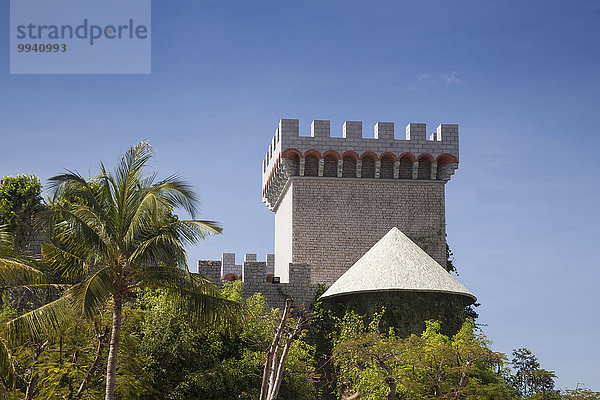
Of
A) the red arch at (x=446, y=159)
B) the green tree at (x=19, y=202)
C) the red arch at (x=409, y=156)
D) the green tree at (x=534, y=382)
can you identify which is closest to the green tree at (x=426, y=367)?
the green tree at (x=534, y=382)

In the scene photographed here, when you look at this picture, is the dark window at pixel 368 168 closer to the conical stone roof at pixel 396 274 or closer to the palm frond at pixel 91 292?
the conical stone roof at pixel 396 274

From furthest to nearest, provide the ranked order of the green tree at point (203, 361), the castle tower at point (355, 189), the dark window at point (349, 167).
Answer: the dark window at point (349, 167), the castle tower at point (355, 189), the green tree at point (203, 361)

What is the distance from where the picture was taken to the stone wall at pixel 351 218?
92.1 feet

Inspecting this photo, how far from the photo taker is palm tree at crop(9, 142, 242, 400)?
55.9ft

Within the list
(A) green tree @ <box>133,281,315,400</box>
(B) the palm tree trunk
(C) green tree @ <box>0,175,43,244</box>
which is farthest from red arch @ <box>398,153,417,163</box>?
(B) the palm tree trunk

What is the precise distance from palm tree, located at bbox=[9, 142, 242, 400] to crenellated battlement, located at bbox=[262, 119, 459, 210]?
437 inches

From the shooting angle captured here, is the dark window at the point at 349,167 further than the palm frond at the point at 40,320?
Yes

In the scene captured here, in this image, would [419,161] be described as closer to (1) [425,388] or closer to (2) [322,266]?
(2) [322,266]

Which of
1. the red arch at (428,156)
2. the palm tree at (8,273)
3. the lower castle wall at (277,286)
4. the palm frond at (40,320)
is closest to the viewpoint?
the palm tree at (8,273)

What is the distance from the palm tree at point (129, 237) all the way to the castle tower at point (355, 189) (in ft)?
33.7

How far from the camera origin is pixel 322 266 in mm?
27922

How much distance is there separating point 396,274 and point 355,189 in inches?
250

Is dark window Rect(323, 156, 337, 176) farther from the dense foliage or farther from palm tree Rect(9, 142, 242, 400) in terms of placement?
palm tree Rect(9, 142, 242, 400)

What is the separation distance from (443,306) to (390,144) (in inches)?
329
